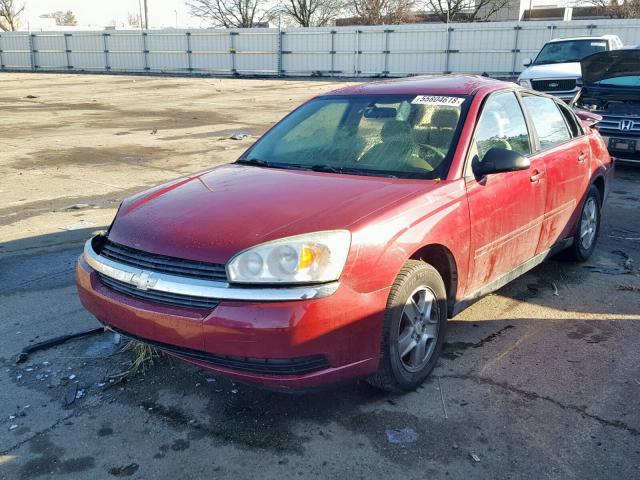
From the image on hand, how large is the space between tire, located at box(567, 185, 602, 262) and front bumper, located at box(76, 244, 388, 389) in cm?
306

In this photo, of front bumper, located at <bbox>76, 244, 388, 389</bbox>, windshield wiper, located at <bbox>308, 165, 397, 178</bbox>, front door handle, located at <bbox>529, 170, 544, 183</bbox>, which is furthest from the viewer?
front door handle, located at <bbox>529, 170, 544, 183</bbox>

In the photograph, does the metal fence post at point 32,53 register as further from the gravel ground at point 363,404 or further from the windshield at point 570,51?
the gravel ground at point 363,404

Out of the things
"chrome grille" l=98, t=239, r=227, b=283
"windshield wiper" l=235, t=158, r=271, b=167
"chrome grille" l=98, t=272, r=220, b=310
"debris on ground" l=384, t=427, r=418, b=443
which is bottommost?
"debris on ground" l=384, t=427, r=418, b=443

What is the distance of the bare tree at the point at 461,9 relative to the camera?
5041 cm

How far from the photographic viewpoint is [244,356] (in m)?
2.89

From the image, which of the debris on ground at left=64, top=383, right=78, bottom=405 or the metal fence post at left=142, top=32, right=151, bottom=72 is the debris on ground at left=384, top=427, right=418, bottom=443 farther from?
the metal fence post at left=142, top=32, right=151, bottom=72

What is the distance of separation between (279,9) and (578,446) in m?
60.3

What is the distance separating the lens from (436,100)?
4.27m

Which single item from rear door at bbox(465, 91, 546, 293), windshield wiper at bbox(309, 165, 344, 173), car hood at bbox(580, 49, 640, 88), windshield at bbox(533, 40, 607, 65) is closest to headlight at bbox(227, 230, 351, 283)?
windshield wiper at bbox(309, 165, 344, 173)

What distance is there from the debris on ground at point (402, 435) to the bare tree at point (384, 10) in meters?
53.4

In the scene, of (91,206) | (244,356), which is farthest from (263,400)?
(91,206)

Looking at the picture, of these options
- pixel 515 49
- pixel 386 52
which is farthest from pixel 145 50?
pixel 515 49

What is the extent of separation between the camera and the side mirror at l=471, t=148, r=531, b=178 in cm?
384

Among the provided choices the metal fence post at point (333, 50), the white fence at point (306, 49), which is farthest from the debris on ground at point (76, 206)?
the metal fence post at point (333, 50)
